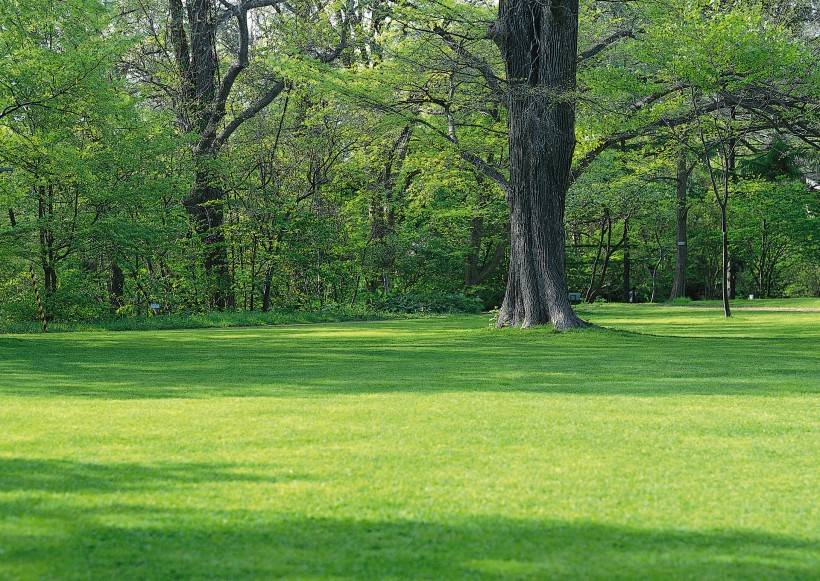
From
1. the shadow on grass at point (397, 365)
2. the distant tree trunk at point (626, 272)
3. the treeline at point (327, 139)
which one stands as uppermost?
the treeline at point (327, 139)

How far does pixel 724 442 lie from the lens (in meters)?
6.58

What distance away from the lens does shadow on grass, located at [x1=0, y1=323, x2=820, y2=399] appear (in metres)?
9.86

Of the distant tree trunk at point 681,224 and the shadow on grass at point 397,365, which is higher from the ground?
the distant tree trunk at point 681,224

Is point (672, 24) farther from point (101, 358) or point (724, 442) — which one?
point (724, 442)

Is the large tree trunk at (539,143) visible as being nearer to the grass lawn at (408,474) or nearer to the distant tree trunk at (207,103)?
the grass lawn at (408,474)

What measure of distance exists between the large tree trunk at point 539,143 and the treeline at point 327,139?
639mm

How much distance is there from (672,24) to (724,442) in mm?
15684

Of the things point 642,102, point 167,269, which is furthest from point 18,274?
point 642,102

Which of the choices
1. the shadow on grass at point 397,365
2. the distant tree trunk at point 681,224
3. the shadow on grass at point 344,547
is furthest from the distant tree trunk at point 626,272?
the shadow on grass at point 344,547

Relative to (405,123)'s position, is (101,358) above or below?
below

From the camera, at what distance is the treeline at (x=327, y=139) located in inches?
743

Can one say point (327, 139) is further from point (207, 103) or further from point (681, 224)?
point (681, 224)

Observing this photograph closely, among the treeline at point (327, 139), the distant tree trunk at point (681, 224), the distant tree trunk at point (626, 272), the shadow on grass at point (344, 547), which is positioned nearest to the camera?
the shadow on grass at point (344, 547)

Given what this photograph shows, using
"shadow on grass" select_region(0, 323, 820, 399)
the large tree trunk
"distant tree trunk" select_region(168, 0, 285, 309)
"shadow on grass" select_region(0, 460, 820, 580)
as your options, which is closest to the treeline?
"distant tree trunk" select_region(168, 0, 285, 309)
